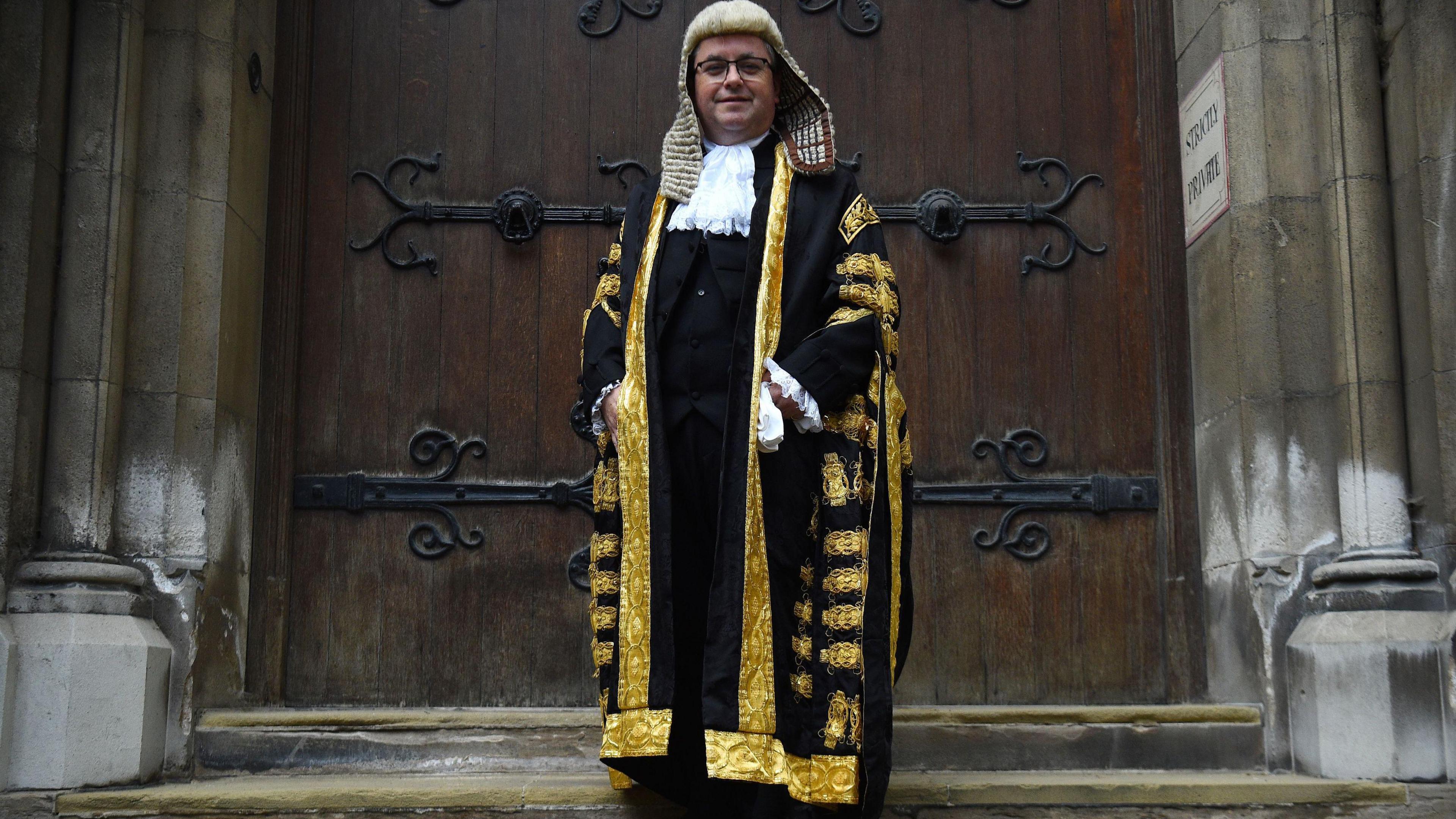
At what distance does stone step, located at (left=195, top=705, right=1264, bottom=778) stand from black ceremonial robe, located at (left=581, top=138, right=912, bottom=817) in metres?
0.59

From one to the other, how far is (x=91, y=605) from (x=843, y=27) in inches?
103

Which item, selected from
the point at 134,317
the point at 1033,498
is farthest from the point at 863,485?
the point at 134,317

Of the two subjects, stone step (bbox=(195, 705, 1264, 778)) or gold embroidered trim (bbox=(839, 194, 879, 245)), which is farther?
stone step (bbox=(195, 705, 1264, 778))

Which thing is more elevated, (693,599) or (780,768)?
(693,599)

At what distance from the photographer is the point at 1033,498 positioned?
428 centimetres

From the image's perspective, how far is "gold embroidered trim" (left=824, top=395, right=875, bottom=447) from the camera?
320 centimetres

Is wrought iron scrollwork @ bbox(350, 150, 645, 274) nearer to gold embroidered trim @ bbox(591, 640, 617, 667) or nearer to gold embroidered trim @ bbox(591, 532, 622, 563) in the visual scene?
gold embroidered trim @ bbox(591, 532, 622, 563)

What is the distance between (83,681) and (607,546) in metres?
1.27

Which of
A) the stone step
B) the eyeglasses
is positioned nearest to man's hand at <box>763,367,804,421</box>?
the eyeglasses

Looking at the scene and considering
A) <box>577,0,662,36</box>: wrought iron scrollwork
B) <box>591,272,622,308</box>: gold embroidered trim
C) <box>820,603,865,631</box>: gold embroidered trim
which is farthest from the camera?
<box>577,0,662,36</box>: wrought iron scrollwork

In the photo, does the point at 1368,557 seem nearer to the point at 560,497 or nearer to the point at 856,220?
the point at 856,220

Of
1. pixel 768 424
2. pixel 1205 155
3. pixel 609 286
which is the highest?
pixel 1205 155

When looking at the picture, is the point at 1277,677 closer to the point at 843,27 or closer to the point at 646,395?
the point at 646,395

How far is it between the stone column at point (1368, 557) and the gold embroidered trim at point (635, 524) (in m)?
1.64
